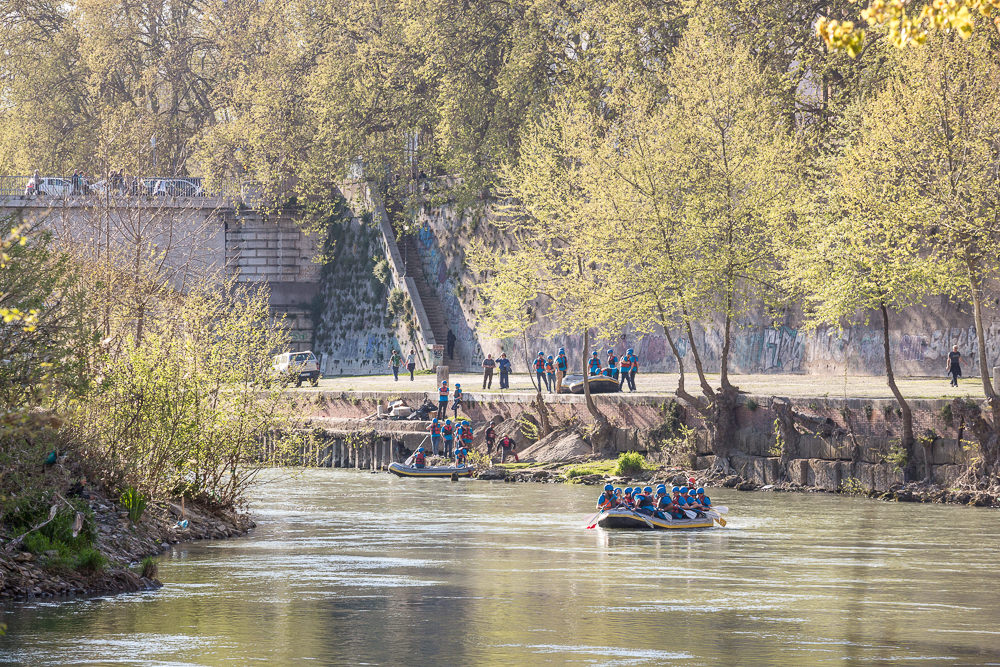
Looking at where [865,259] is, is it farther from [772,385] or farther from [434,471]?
[434,471]

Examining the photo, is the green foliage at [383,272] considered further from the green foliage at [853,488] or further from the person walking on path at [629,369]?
the green foliage at [853,488]

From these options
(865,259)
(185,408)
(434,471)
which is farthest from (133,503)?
(434,471)

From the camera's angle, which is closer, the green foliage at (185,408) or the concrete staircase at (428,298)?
the green foliage at (185,408)

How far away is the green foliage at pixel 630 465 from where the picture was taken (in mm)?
49906

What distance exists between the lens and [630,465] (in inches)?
1969

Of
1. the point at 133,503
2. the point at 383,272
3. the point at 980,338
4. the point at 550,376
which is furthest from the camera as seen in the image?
the point at 383,272

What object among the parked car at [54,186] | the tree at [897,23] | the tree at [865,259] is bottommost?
the tree at [897,23]

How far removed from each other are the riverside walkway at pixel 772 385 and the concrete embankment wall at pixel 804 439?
876mm

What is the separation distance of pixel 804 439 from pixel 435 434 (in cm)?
1571

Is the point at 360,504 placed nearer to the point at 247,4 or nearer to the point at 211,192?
the point at 211,192

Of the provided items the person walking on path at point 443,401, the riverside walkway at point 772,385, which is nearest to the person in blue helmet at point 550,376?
the riverside walkway at point 772,385

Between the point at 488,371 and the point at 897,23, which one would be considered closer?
the point at 897,23

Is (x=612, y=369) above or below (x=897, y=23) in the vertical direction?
below

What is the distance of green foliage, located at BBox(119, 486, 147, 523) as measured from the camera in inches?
1214
